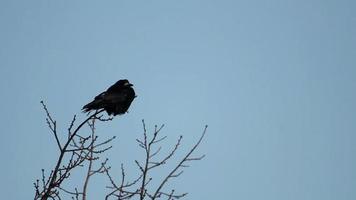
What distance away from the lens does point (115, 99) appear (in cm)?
952

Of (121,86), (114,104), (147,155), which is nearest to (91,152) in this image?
(147,155)

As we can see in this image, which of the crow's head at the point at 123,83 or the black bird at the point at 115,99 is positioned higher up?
the crow's head at the point at 123,83

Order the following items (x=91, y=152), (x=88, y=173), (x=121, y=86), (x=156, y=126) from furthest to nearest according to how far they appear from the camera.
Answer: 1. (x=121, y=86)
2. (x=88, y=173)
3. (x=91, y=152)
4. (x=156, y=126)

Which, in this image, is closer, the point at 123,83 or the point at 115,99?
the point at 115,99

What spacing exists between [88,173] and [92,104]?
2.58m

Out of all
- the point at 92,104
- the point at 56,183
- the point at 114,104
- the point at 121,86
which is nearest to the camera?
the point at 56,183

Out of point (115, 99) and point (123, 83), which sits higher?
point (123, 83)

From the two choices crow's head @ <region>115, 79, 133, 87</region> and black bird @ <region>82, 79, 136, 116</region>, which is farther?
crow's head @ <region>115, 79, 133, 87</region>

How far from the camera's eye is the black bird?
8711mm

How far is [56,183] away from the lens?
448 centimetres

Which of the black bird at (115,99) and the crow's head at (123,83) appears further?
the crow's head at (123,83)

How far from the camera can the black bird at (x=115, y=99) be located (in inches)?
343

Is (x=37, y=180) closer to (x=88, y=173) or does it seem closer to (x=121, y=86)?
(x=88, y=173)

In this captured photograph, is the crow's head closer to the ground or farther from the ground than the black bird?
farther from the ground
